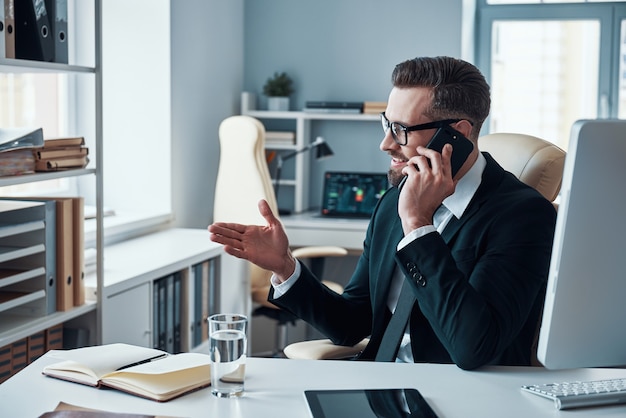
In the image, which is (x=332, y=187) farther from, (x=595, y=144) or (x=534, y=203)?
(x=595, y=144)

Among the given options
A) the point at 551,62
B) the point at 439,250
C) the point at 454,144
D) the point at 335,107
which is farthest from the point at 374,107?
the point at 439,250

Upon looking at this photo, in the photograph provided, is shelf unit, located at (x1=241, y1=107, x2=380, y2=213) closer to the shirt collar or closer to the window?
the window

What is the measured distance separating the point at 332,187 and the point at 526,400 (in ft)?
10.0

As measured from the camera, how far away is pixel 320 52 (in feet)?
14.9

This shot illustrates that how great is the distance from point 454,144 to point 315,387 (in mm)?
679

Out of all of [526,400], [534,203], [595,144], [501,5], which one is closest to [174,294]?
[534,203]

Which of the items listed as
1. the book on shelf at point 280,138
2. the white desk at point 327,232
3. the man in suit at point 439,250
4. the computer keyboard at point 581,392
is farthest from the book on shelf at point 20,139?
the book on shelf at point 280,138

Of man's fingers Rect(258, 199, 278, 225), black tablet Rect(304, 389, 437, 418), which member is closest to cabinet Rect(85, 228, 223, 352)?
man's fingers Rect(258, 199, 278, 225)

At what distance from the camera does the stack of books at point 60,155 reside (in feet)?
7.61

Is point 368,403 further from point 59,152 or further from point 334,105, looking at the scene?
point 334,105

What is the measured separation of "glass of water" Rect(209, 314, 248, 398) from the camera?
1.32m

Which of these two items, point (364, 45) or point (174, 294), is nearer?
point (174, 294)

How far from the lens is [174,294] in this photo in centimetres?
312

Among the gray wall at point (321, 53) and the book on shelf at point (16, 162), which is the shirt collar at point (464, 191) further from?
the gray wall at point (321, 53)
